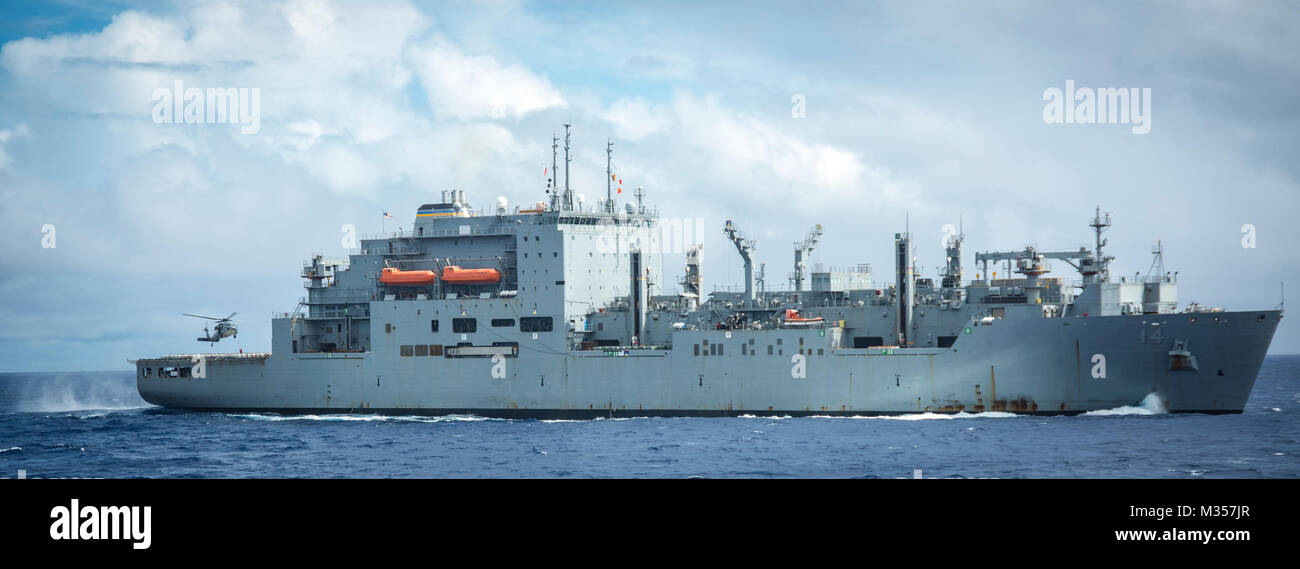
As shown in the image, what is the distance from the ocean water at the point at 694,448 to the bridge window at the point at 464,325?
136 inches

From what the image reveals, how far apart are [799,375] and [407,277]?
1632cm

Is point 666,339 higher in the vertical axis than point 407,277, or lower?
lower

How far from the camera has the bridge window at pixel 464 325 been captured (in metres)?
40.6

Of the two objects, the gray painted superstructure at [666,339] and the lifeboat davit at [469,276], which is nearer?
the gray painted superstructure at [666,339]

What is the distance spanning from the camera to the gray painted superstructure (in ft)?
110


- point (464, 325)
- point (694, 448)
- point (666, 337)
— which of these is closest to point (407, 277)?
point (464, 325)

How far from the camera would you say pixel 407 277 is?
139 ft

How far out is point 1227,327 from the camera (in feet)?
106

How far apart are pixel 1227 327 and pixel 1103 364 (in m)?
3.70

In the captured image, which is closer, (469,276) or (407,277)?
(469,276)

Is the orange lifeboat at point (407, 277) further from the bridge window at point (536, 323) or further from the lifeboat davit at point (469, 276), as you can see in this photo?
the bridge window at point (536, 323)

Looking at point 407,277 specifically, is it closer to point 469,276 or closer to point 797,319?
point 469,276

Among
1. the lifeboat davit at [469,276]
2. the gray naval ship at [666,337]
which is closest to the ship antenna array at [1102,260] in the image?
the gray naval ship at [666,337]

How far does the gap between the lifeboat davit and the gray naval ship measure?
0.21 feet
